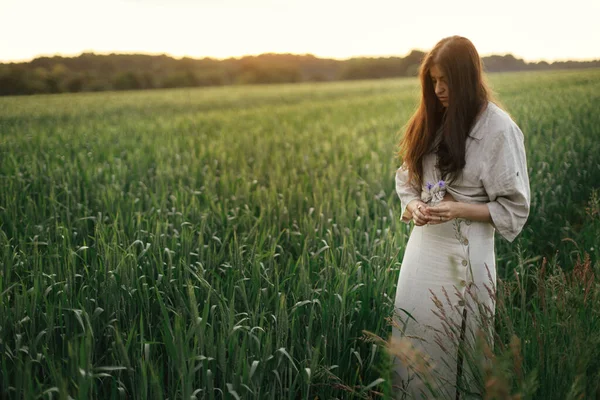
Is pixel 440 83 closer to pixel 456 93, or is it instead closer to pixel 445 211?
pixel 456 93

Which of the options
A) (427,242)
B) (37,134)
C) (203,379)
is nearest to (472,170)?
(427,242)

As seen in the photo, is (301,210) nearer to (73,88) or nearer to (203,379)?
(203,379)

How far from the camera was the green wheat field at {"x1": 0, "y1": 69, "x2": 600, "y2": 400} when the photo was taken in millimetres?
1999

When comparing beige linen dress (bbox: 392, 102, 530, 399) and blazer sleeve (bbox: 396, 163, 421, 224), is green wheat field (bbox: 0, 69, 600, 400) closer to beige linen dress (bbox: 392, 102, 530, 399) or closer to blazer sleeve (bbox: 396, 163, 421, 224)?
beige linen dress (bbox: 392, 102, 530, 399)

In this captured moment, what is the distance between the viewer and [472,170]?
7.14ft

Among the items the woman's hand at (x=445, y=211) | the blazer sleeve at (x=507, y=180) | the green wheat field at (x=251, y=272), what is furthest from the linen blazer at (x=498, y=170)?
the green wheat field at (x=251, y=272)

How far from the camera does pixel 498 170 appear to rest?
211cm

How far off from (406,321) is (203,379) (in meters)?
0.97

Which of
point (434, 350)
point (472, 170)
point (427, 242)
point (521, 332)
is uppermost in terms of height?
point (472, 170)

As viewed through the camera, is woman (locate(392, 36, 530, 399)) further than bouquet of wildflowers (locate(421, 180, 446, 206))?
No

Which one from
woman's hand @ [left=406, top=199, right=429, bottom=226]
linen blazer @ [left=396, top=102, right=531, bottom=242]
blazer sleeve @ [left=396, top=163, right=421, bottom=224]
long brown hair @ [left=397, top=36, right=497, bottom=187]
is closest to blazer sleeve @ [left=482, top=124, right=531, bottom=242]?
linen blazer @ [left=396, top=102, right=531, bottom=242]

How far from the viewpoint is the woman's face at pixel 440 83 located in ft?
7.05

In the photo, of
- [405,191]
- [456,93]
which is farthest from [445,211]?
[456,93]

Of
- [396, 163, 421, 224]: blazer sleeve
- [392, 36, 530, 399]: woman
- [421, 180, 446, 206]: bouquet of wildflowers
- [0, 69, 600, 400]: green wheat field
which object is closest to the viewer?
[0, 69, 600, 400]: green wheat field
